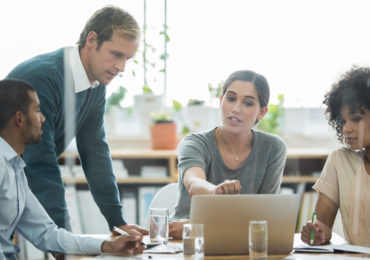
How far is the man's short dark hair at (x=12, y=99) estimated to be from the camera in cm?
122

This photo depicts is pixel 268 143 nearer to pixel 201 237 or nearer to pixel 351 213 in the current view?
pixel 351 213

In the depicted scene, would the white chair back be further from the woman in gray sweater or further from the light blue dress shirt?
the light blue dress shirt

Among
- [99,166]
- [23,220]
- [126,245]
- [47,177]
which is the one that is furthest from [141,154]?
[126,245]

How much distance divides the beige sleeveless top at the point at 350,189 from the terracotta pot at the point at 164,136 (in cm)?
126

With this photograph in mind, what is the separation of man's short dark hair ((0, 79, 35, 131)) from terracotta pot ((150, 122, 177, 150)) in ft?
4.75

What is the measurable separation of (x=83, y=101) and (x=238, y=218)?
91cm

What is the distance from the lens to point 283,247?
1107 millimetres

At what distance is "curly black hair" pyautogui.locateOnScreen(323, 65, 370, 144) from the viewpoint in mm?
1578

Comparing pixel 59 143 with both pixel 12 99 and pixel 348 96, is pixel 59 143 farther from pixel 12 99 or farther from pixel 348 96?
pixel 348 96

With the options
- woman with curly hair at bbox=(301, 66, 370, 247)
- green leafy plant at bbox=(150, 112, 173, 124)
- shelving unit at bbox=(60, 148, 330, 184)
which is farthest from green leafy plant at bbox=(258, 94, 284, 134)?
woman with curly hair at bbox=(301, 66, 370, 247)

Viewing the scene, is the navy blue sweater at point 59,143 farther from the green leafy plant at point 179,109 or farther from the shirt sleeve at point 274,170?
the green leafy plant at point 179,109

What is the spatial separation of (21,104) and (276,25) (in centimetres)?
186

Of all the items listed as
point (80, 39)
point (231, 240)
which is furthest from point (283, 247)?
point (80, 39)

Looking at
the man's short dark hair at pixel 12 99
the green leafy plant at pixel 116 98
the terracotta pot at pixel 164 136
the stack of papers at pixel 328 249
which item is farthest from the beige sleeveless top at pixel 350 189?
the green leafy plant at pixel 116 98
